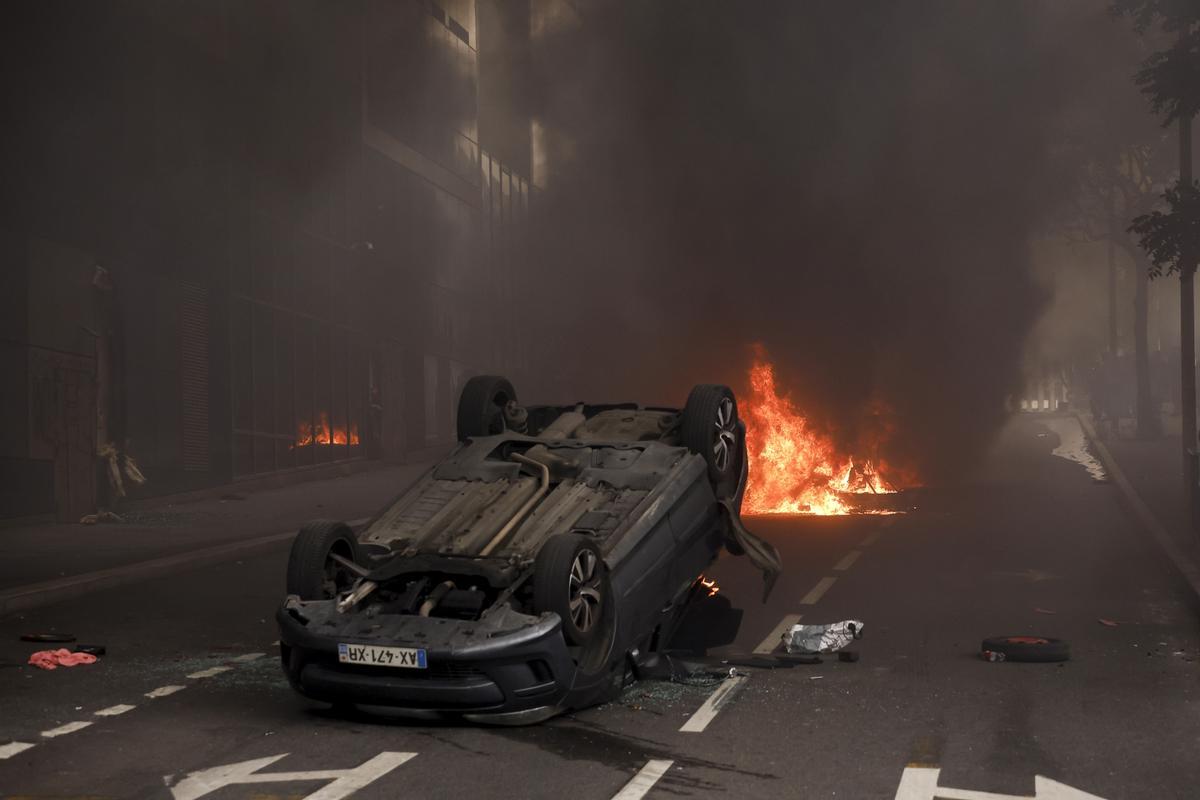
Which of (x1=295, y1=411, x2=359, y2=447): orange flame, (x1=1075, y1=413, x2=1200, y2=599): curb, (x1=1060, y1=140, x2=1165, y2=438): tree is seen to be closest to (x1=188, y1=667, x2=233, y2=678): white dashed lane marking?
(x1=1075, y1=413, x2=1200, y2=599): curb

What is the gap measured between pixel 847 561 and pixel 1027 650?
16.6ft

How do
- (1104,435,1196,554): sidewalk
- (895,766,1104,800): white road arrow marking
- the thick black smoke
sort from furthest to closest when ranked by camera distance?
the thick black smoke → (1104,435,1196,554): sidewalk → (895,766,1104,800): white road arrow marking

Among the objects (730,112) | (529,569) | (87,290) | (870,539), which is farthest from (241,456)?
(529,569)

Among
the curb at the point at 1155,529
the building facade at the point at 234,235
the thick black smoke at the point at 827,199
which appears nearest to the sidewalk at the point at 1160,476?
the curb at the point at 1155,529

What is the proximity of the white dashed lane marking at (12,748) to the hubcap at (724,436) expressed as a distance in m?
4.90

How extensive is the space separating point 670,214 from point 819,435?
6.04 meters

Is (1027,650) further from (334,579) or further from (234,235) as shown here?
(234,235)

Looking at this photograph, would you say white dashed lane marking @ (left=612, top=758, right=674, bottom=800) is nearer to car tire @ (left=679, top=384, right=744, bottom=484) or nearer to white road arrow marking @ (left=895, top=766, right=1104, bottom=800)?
white road arrow marking @ (left=895, top=766, right=1104, bottom=800)

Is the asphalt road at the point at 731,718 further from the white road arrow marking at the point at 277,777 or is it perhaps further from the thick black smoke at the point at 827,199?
the thick black smoke at the point at 827,199

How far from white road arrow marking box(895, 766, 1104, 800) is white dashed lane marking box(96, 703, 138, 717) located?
4425 millimetres

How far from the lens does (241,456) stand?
24734 millimetres

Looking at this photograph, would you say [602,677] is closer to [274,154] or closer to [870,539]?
[870,539]

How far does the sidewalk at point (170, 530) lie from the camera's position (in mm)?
14180

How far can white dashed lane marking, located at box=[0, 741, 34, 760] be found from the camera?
657cm
